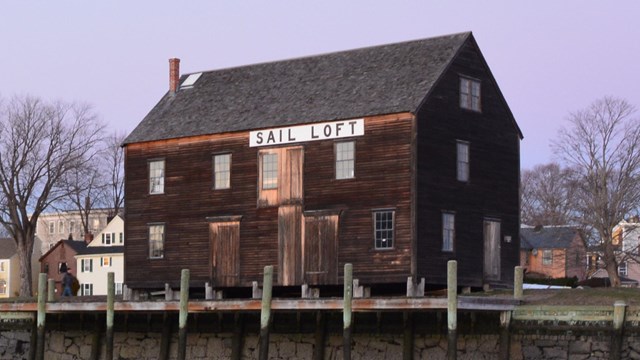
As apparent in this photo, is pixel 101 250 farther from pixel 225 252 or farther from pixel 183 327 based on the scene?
pixel 183 327

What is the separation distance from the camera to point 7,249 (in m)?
112

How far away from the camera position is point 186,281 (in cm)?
3556

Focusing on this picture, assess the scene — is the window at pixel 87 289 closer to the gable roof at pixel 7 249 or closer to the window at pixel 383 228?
the gable roof at pixel 7 249

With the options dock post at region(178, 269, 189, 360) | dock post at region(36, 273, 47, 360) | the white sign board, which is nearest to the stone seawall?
dock post at region(36, 273, 47, 360)

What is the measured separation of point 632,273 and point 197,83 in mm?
64661

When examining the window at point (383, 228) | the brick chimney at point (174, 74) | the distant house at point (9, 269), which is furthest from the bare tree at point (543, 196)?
the window at point (383, 228)

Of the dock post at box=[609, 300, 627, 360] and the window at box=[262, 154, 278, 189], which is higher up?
the window at box=[262, 154, 278, 189]

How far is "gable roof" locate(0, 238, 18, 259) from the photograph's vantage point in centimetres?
11103

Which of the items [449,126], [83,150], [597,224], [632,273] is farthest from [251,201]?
[632,273]

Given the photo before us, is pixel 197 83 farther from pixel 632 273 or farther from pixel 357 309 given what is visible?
pixel 632 273

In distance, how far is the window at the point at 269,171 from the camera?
1725 inches

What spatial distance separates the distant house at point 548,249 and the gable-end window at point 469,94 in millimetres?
44879

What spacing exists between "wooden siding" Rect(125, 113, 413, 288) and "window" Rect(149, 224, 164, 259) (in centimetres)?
25

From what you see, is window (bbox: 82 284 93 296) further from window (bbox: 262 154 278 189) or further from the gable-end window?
the gable-end window
